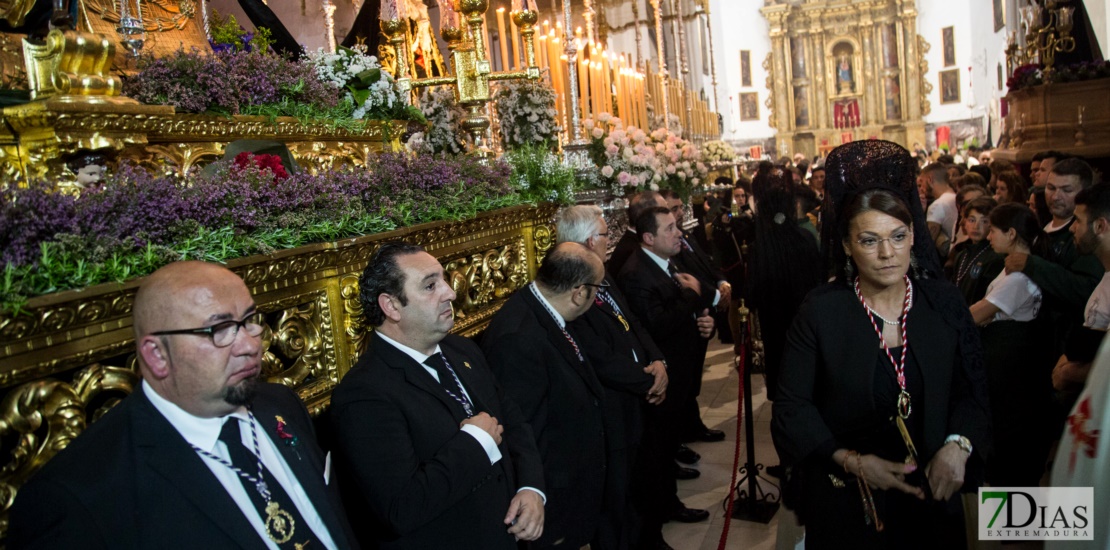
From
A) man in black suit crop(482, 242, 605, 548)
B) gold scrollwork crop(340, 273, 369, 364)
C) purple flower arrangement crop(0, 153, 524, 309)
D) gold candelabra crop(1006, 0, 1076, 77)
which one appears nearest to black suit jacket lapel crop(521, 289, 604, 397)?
man in black suit crop(482, 242, 605, 548)

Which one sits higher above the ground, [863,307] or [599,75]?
[599,75]

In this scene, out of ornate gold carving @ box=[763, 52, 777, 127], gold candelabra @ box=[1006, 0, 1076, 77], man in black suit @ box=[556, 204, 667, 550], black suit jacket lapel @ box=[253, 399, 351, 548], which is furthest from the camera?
ornate gold carving @ box=[763, 52, 777, 127]

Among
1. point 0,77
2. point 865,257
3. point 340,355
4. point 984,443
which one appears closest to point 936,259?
point 865,257

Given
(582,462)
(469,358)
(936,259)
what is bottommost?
(582,462)

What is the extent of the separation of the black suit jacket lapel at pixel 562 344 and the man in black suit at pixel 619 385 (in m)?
0.17

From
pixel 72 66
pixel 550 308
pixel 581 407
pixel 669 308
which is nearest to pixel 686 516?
pixel 669 308

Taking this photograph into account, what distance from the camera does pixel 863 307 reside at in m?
2.85

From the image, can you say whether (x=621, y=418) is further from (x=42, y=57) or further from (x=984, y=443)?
(x=42, y=57)

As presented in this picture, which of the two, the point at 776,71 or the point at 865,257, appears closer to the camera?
the point at 865,257

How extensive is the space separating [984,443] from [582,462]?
1.58m

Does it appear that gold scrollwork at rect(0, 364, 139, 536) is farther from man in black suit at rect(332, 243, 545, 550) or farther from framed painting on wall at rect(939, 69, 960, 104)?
framed painting on wall at rect(939, 69, 960, 104)

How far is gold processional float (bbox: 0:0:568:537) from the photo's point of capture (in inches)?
79.7

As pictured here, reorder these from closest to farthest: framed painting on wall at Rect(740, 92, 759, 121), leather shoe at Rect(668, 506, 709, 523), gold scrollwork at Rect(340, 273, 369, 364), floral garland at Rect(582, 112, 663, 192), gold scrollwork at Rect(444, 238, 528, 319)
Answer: gold scrollwork at Rect(340, 273, 369, 364) → gold scrollwork at Rect(444, 238, 528, 319) → leather shoe at Rect(668, 506, 709, 523) → floral garland at Rect(582, 112, 663, 192) → framed painting on wall at Rect(740, 92, 759, 121)

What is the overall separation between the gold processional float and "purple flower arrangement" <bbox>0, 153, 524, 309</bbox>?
77 millimetres
